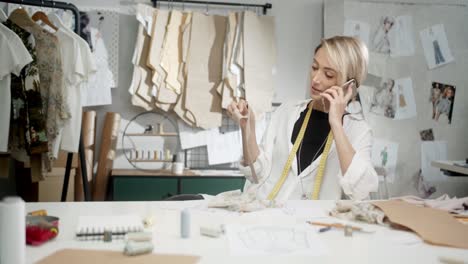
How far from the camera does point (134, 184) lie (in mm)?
3104

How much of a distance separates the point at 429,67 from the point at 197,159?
2.06 meters

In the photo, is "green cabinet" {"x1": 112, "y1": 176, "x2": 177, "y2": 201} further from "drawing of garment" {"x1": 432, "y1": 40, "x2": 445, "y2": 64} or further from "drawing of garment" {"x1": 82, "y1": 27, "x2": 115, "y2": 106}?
"drawing of garment" {"x1": 432, "y1": 40, "x2": 445, "y2": 64}

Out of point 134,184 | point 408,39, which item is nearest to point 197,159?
point 134,184

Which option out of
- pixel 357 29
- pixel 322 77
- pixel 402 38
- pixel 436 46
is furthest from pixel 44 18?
pixel 436 46

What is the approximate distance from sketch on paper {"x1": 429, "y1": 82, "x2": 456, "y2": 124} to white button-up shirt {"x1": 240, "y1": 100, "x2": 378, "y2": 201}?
205 cm

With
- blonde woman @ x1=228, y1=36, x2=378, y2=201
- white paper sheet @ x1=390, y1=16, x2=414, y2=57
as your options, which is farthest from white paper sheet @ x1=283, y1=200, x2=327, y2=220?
white paper sheet @ x1=390, y1=16, x2=414, y2=57

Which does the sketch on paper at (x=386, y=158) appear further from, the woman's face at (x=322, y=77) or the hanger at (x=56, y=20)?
the hanger at (x=56, y=20)

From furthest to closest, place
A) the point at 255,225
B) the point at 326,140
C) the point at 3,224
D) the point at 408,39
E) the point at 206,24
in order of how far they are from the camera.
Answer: the point at 408,39
the point at 206,24
the point at 326,140
the point at 255,225
the point at 3,224

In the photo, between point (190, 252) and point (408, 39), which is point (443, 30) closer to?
point (408, 39)

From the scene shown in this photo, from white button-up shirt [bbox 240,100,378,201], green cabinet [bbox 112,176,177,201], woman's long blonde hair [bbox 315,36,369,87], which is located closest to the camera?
white button-up shirt [bbox 240,100,378,201]

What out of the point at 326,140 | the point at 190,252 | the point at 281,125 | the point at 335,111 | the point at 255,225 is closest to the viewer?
the point at 190,252

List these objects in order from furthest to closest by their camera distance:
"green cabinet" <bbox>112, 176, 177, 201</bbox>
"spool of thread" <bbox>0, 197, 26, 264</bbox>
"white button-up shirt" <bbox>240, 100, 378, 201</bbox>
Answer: "green cabinet" <bbox>112, 176, 177, 201</bbox>
"white button-up shirt" <bbox>240, 100, 378, 201</bbox>
"spool of thread" <bbox>0, 197, 26, 264</bbox>

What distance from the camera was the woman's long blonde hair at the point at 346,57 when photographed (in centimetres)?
176

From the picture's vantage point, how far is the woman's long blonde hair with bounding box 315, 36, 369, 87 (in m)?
1.76
